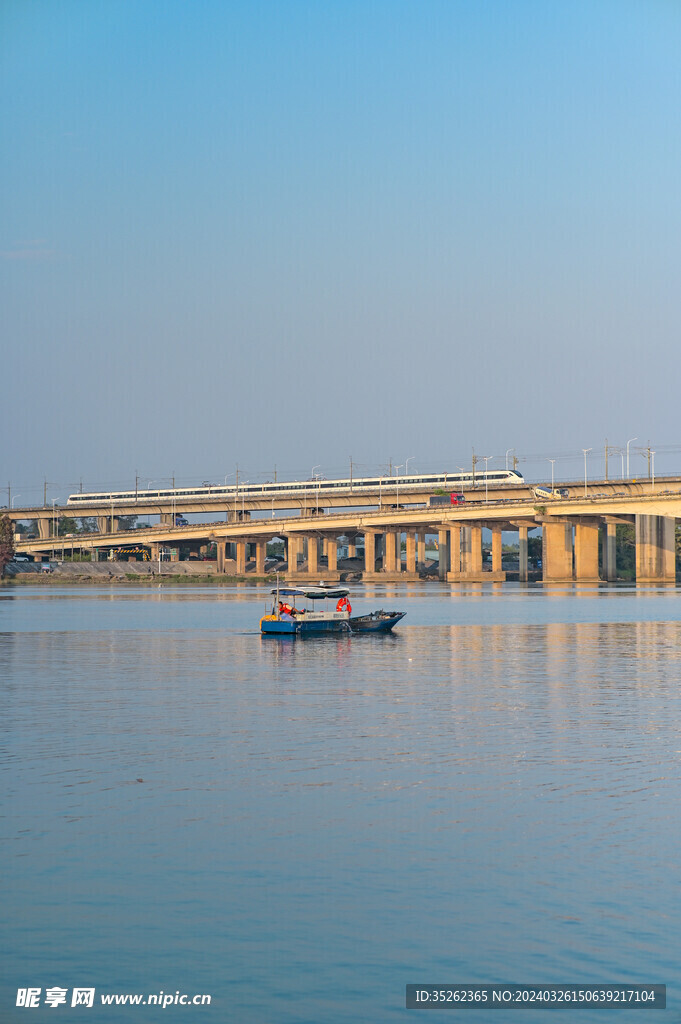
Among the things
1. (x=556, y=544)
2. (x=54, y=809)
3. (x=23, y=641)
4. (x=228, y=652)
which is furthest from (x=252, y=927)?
(x=556, y=544)

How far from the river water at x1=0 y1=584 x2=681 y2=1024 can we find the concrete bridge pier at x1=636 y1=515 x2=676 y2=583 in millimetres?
137382

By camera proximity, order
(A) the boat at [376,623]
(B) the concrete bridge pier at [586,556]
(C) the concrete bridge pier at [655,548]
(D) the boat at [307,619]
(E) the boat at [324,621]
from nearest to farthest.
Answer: (D) the boat at [307,619]
(E) the boat at [324,621]
(A) the boat at [376,623]
(C) the concrete bridge pier at [655,548]
(B) the concrete bridge pier at [586,556]

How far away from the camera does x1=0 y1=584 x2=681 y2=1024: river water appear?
13336 millimetres

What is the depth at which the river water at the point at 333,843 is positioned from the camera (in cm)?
1334

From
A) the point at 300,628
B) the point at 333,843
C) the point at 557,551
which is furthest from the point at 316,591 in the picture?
the point at 557,551

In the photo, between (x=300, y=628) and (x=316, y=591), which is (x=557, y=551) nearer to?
(x=316, y=591)

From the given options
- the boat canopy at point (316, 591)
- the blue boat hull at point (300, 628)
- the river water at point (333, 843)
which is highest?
the boat canopy at point (316, 591)

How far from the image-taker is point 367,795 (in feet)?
71.8

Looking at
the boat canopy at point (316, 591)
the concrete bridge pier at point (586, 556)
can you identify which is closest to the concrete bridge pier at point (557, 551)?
the concrete bridge pier at point (586, 556)

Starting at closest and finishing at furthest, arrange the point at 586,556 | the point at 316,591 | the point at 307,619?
1. the point at 307,619
2. the point at 316,591
3. the point at 586,556

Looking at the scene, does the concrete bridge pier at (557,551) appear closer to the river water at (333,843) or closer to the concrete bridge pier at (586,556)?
the concrete bridge pier at (586,556)

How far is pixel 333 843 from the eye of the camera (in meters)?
18.4

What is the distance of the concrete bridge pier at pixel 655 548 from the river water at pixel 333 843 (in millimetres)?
137382

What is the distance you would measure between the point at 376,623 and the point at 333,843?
169 ft
